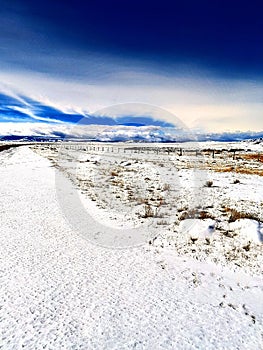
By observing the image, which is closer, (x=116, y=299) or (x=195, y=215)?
(x=116, y=299)

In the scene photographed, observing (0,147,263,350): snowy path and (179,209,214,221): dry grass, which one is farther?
(179,209,214,221): dry grass

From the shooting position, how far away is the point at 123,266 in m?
7.89

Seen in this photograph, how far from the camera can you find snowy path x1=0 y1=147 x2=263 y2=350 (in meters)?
4.99

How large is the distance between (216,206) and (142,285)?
8.91 meters

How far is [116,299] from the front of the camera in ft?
20.4

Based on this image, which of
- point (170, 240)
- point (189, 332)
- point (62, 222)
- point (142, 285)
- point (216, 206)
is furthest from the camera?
point (216, 206)

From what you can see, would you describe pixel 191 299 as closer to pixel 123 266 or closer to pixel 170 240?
pixel 123 266

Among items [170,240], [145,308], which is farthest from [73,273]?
[170,240]

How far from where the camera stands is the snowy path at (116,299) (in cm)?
499

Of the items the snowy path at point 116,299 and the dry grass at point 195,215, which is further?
the dry grass at point 195,215

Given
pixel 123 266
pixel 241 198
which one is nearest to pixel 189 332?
pixel 123 266

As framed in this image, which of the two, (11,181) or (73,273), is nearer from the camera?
(73,273)

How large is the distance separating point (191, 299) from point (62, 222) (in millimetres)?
6764

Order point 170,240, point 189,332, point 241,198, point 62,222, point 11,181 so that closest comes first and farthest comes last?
1. point 189,332
2. point 170,240
3. point 62,222
4. point 241,198
5. point 11,181
